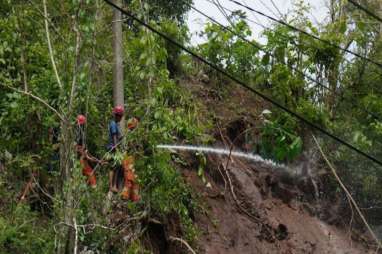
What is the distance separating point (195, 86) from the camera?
14.4 meters

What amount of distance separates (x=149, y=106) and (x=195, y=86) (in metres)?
6.02

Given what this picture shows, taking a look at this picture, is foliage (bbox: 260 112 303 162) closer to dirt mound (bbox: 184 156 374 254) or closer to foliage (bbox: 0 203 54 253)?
dirt mound (bbox: 184 156 374 254)

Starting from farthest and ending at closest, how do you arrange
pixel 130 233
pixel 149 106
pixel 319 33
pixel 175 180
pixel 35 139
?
pixel 319 33, pixel 35 139, pixel 175 180, pixel 130 233, pixel 149 106

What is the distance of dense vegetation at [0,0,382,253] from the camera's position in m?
7.91

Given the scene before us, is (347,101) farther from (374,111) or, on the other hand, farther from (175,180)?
(175,180)

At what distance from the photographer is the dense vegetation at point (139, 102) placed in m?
7.91

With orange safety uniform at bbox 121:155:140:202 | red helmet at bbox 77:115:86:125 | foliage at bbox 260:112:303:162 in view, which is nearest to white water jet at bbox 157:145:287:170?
foliage at bbox 260:112:303:162

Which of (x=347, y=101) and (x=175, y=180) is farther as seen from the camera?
(x=347, y=101)

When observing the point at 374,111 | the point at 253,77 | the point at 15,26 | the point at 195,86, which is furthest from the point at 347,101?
the point at 15,26

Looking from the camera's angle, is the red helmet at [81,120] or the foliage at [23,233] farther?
the foliage at [23,233]

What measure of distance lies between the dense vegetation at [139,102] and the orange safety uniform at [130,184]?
15cm

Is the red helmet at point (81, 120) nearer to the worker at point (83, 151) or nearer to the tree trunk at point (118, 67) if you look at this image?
the worker at point (83, 151)

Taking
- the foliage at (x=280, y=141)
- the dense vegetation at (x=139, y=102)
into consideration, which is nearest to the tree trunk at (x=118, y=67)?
the dense vegetation at (x=139, y=102)

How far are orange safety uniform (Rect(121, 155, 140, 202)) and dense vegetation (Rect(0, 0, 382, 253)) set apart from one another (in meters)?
0.15
